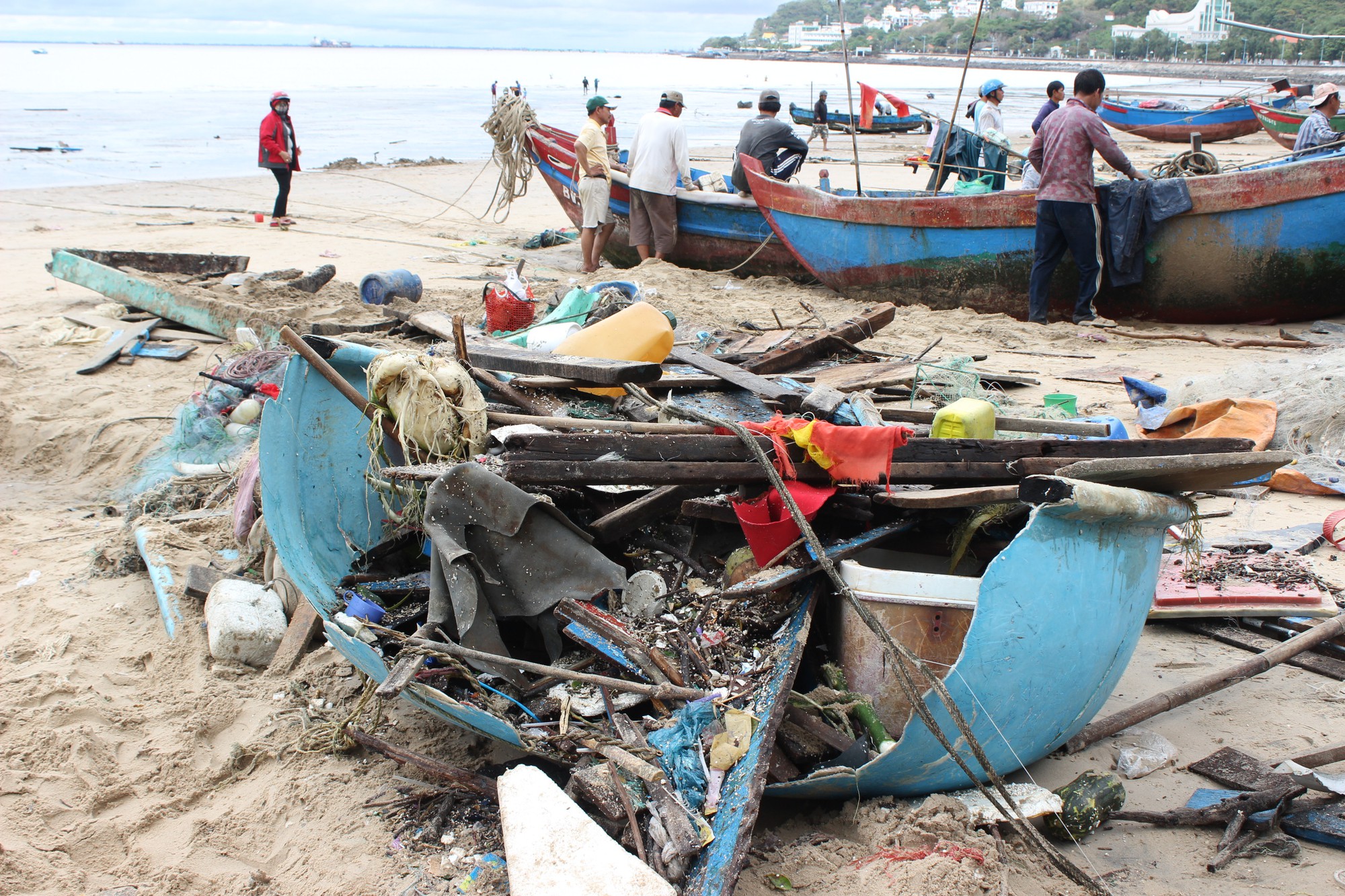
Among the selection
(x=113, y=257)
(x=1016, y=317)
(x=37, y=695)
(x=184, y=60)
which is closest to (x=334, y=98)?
(x=113, y=257)

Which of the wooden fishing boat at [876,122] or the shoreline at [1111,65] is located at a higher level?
the shoreline at [1111,65]

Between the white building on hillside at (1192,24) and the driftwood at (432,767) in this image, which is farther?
the white building on hillside at (1192,24)

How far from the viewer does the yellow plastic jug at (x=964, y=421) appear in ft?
11.1

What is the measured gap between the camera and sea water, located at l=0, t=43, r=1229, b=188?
2266 centimetres

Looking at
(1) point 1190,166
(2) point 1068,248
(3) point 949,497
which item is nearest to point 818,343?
(3) point 949,497

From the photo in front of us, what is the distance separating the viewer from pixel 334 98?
47.1 meters

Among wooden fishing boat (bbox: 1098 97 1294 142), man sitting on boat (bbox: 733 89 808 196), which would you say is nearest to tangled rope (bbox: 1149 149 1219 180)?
man sitting on boat (bbox: 733 89 808 196)

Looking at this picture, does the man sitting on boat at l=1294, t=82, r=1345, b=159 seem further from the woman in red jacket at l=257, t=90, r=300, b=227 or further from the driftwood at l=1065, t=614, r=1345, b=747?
the woman in red jacket at l=257, t=90, r=300, b=227

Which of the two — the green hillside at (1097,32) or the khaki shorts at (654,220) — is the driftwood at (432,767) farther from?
the green hillside at (1097,32)

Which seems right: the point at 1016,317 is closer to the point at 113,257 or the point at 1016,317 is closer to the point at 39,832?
the point at 39,832

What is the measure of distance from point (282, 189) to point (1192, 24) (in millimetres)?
84873

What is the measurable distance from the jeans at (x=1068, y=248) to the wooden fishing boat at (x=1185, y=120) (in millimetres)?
16421

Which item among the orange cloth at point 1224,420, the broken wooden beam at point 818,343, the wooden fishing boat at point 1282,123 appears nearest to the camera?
the orange cloth at point 1224,420

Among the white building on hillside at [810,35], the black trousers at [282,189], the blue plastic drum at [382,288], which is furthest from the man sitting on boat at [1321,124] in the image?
the white building on hillside at [810,35]
